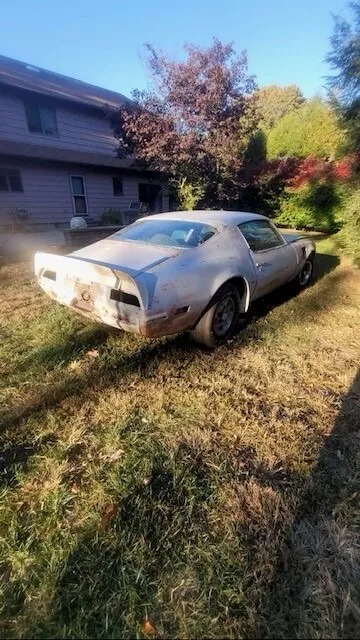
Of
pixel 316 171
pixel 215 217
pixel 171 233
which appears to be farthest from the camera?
pixel 316 171

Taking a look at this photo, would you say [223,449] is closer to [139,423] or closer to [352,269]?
[139,423]

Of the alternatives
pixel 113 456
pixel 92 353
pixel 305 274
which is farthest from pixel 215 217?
pixel 113 456

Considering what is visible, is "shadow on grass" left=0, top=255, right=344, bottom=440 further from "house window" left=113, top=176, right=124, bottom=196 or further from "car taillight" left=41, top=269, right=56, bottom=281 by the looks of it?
"house window" left=113, top=176, right=124, bottom=196

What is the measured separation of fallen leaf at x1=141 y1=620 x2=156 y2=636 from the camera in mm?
1374

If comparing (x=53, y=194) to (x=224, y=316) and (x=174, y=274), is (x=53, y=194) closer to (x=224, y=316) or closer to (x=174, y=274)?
(x=224, y=316)

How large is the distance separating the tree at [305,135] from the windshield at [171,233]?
13.8 metres

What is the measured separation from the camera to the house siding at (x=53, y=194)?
1195 cm

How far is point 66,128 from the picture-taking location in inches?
536

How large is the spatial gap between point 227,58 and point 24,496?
12.3m

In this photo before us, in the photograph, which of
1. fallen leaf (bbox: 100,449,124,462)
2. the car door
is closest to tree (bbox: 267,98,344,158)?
the car door

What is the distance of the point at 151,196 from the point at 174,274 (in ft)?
51.6

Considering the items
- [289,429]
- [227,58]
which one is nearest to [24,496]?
[289,429]

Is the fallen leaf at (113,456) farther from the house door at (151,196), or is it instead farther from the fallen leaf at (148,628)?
the house door at (151,196)

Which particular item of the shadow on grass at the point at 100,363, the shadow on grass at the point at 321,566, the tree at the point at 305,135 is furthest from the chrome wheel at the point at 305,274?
the tree at the point at 305,135
